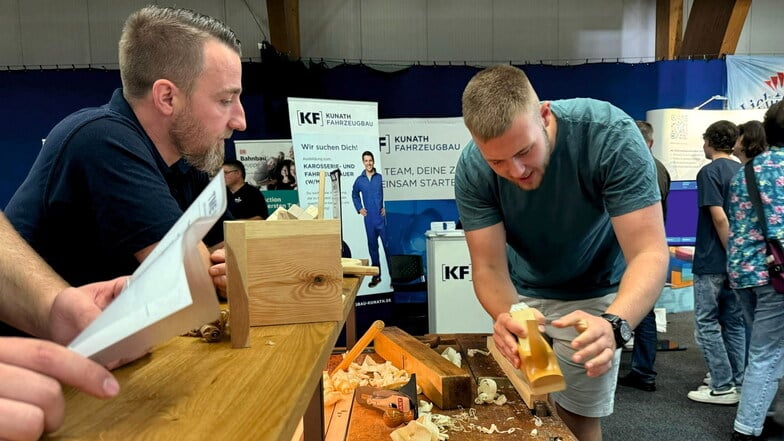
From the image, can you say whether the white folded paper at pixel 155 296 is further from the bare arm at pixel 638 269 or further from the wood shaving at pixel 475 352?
the wood shaving at pixel 475 352

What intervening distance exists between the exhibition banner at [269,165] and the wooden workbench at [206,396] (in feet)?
15.5

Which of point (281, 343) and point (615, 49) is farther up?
point (615, 49)

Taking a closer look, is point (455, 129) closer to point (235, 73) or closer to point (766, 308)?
point (766, 308)

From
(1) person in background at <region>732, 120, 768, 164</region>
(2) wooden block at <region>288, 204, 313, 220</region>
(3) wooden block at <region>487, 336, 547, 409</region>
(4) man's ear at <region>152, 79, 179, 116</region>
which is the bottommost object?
(3) wooden block at <region>487, 336, 547, 409</region>

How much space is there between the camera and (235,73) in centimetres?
131

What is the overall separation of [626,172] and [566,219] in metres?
0.27

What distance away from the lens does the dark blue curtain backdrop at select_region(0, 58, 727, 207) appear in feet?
18.5

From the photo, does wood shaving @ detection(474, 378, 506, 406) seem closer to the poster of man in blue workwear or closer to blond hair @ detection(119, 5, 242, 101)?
blond hair @ detection(119, 5, 242, 101)

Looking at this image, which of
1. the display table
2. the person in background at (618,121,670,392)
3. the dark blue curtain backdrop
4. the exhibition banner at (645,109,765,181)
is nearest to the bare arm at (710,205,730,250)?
the person in background at (618,121,670,392)

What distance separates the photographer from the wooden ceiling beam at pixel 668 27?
20.3 feet

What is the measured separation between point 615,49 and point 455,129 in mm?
2605

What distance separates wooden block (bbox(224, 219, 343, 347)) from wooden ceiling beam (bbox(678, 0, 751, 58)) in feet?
22.0

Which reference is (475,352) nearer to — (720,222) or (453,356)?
(453,356)

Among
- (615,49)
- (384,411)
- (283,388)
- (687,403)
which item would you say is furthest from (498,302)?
(615,49)
